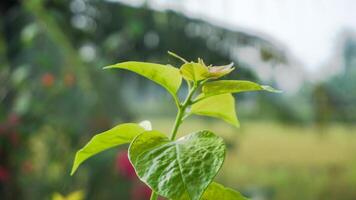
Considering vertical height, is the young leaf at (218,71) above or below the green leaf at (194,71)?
above

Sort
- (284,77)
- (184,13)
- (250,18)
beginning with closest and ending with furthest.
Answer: (184,13) → (284,77) → (250,18)

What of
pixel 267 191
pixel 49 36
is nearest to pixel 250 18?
pixel 267 191

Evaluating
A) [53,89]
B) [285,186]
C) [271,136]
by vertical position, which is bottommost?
[285,186]

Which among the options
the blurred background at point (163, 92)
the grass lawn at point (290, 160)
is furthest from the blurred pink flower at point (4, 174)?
the grass lawn at point (290, 160)

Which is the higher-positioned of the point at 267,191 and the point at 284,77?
the point at 284,77

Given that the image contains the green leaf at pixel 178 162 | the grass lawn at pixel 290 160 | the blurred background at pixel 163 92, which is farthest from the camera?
the grass lawn at pixel 290 160

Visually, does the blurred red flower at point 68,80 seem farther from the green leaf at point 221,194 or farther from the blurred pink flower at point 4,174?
the green leaf at point 221,194

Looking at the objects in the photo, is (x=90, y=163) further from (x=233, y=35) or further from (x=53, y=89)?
(x=233, y=35)
